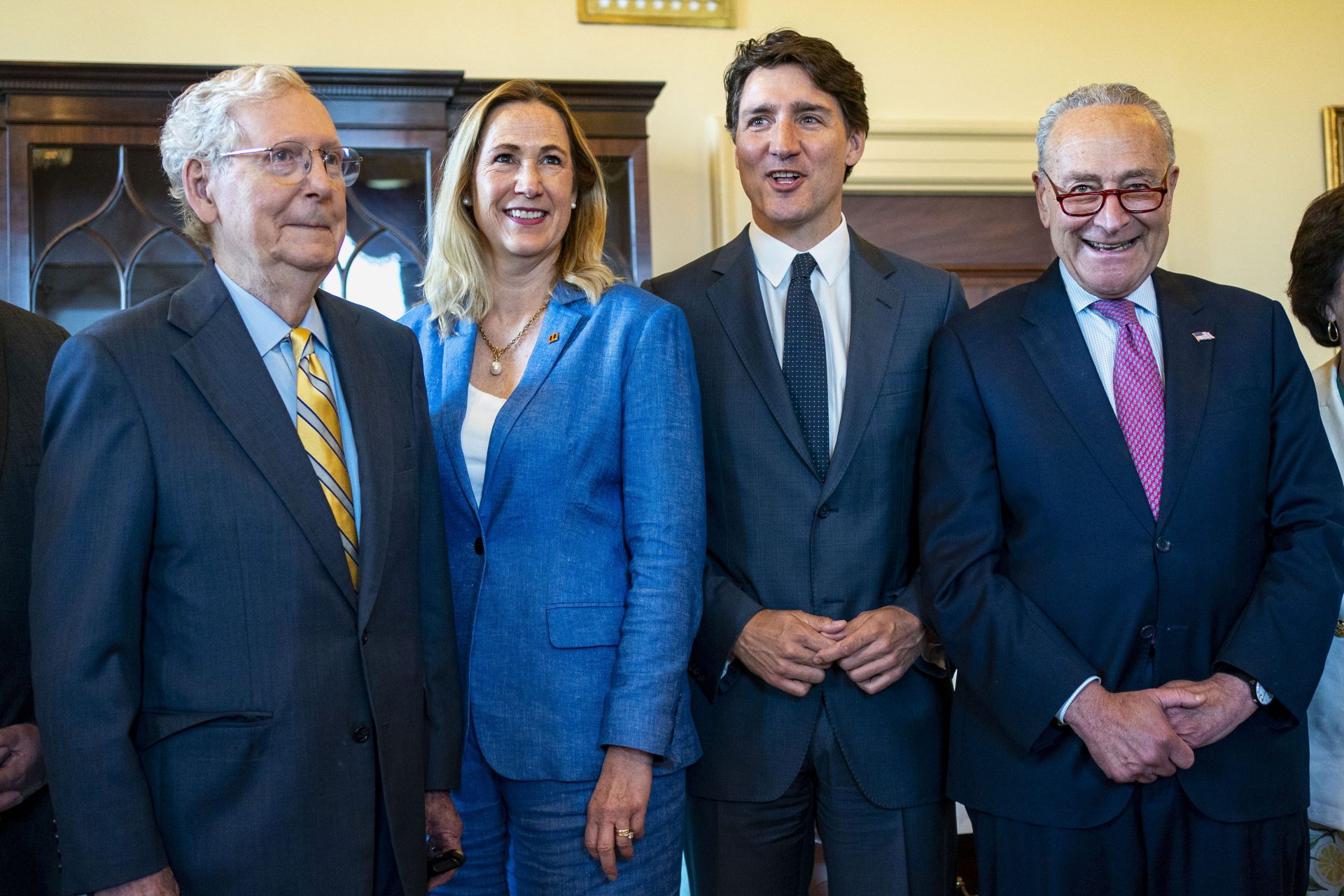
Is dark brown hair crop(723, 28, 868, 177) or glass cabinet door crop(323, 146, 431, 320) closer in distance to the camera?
dark brown hair crop(723, 28, 868, 177)

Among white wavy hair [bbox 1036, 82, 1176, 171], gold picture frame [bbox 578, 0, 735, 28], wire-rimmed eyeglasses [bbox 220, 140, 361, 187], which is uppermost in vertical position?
gold picture frame [bbox 578, 0, 735, 28]

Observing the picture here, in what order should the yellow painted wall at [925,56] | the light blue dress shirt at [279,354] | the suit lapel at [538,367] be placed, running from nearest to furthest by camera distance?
the light blue dress shirt at [279,354] → the suit lapel at [538,367] → the yellow painted wall at [925,56]

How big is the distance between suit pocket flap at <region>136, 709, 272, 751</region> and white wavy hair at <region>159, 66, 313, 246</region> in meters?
0.69

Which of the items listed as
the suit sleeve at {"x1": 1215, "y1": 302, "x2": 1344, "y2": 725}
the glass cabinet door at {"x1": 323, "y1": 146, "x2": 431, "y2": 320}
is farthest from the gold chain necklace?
the glass cabinet door at {"x1": 323, "y1": 146, "x2": 431, "y2": 320}

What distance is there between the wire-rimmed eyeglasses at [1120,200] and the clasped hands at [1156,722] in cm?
73

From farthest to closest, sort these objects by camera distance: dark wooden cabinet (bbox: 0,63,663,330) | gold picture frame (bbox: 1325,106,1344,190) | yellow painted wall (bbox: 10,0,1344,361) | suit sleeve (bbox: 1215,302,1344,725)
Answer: gold picture frame (bbox: 1325,106,1344,190), yellow painted wall (bbox: 10,0,1344,361), dark wooden cabinet (bbox: 0,63,663,330), suit sleeve (bbox: 1215,302,1344,725)

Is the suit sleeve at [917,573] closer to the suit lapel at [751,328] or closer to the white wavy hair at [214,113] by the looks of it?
the suit lapel at [751,328]

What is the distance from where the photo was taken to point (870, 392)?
198cm

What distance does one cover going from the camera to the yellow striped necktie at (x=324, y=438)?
5.11ft

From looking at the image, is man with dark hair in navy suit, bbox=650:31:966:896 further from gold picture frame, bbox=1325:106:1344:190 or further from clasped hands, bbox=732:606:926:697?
gold picture frame, bbox=1325:106:1344:190

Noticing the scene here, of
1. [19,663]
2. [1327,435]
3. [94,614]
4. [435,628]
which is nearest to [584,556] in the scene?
[435,628]

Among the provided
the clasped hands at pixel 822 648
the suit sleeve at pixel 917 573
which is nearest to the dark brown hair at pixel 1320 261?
the suit sleeve at pixel 917 573

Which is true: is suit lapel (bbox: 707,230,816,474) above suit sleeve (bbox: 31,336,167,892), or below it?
above

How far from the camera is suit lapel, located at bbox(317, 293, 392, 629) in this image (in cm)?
154
